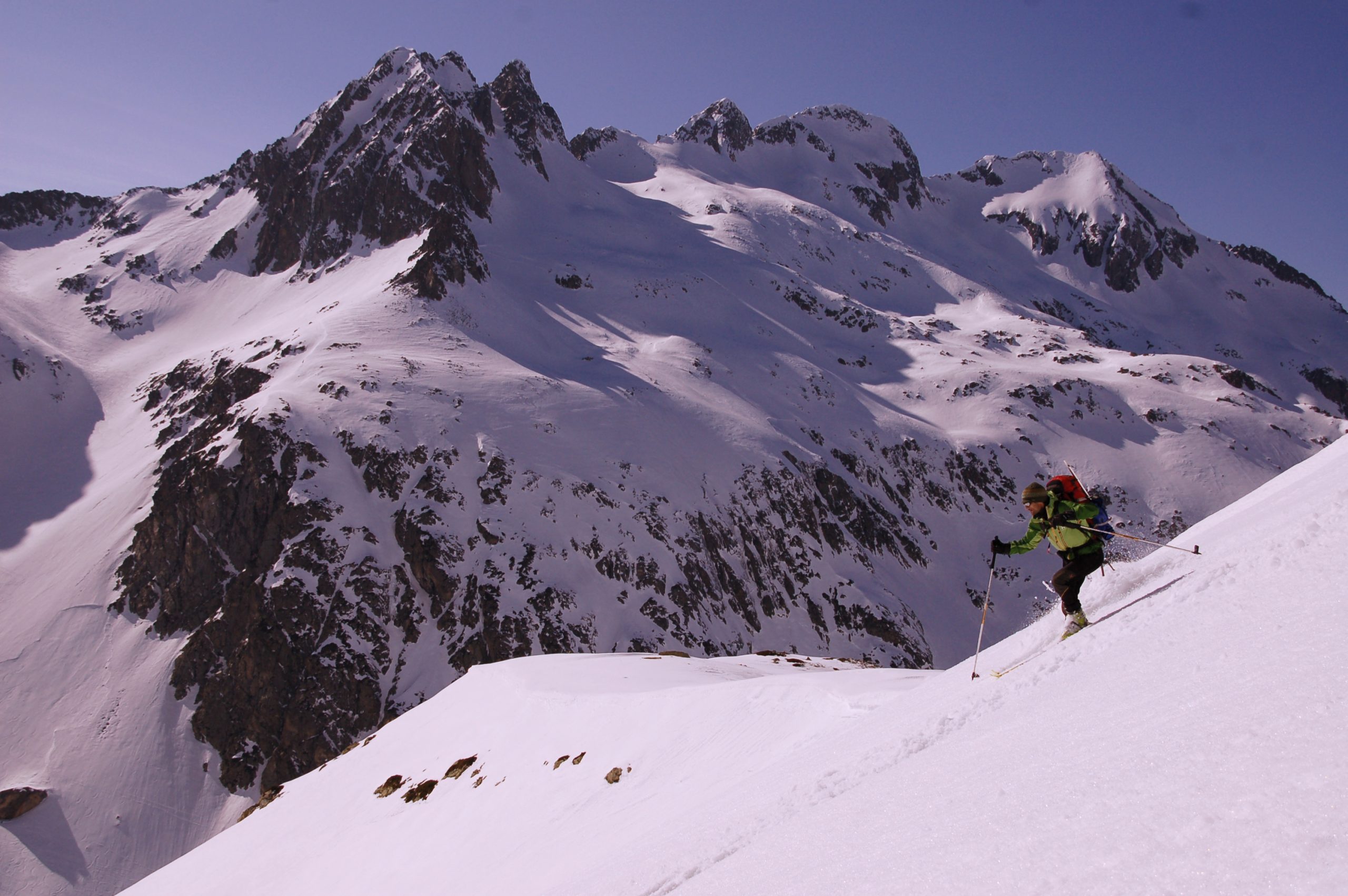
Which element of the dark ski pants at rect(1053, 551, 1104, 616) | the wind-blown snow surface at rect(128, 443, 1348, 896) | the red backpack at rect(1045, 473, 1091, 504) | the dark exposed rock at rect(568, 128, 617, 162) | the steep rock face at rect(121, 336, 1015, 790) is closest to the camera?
the wind-blown snow surface at rect(128, 443, 1348, 896)

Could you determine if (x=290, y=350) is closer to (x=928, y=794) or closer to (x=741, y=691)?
(x=741, y=691)

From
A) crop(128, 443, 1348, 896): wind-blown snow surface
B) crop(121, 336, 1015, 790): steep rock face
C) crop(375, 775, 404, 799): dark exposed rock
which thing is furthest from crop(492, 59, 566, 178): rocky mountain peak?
crop(128, 443, 1348, 896): wind-blown snow surface

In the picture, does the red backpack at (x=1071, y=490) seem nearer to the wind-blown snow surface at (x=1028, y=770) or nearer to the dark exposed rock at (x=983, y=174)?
the wind-blown snow surface at (x=1028, y=770)

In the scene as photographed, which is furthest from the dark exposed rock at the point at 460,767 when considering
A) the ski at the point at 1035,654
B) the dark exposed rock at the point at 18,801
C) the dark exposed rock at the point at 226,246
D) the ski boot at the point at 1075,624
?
the dark exposed rock at the point at 226,246

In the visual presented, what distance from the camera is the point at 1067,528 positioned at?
24.6 feet

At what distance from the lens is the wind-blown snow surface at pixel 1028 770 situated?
10.4 ft

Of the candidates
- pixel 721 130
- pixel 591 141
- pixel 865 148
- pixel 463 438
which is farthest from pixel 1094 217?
pixel 463 438

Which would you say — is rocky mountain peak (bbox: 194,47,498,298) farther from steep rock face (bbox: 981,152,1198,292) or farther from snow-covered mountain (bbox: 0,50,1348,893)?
steep rock face (bbox: 981,152,1198,292)

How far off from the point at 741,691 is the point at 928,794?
7897 mm

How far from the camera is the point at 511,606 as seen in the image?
35.9m

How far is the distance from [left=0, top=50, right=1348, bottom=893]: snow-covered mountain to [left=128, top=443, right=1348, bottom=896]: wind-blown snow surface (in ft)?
79.5

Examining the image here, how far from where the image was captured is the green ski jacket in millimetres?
7449

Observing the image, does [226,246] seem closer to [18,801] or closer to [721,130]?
[18,801]

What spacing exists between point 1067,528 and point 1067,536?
0.35 feet
